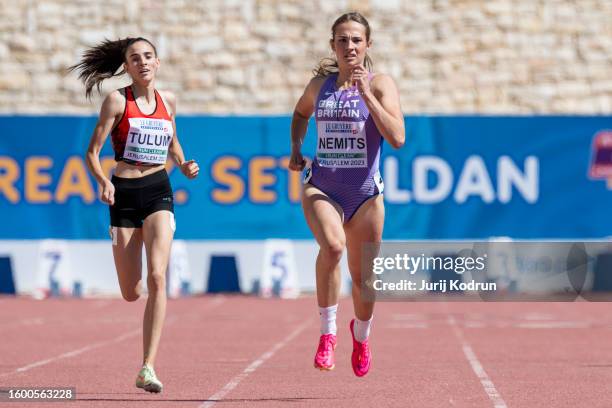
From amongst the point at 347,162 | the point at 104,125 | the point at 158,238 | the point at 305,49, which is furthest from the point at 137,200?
the point at 305,49

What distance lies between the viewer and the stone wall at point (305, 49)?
25.0 metres

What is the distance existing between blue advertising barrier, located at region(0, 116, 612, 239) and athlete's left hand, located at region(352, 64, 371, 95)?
41.1ft

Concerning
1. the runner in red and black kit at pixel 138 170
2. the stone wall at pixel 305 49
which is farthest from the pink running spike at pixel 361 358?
the stone wall at pixel 305 49

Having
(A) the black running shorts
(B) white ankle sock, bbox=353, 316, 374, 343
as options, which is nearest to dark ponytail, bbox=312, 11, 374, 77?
(A) the black running shorts

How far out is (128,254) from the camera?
920 centimetres

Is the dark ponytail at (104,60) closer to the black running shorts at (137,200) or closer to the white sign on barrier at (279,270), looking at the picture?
the black running shorts at (137,200)

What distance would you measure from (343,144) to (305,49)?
16.1 metres

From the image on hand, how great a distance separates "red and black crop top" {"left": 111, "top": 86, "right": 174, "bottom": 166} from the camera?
9172mm

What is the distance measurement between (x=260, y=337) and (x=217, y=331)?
989 mm

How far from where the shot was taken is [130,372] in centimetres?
1082

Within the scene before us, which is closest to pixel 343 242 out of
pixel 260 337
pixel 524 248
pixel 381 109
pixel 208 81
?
pixel 381 109

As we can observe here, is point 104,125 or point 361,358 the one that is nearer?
point 104,125

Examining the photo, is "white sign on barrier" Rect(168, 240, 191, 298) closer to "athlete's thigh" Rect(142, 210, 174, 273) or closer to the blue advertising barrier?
the blue advertising barrier

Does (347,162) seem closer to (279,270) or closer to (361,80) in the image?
(361,80)
